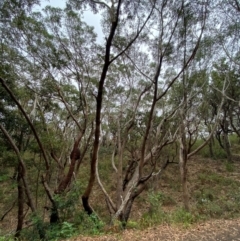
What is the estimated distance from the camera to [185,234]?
15.6 ft

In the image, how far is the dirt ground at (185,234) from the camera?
4.52 metres

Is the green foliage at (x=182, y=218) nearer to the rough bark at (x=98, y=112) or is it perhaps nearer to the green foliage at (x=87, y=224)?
Answer: the green foliage at (x=87, y=224)

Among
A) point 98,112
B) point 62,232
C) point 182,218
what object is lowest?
point 62,232

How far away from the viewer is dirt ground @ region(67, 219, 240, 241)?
452 centimetres

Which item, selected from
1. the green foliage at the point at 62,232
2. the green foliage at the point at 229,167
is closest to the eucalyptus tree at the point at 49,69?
the green foliage at the point at 62,232

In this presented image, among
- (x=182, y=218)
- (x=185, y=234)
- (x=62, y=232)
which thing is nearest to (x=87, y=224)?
(x=62, y=232)

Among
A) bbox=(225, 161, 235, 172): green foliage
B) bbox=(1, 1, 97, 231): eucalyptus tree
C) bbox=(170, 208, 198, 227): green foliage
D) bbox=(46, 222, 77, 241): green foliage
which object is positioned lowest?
bbox=(46, 222, 77, 241): green foliage

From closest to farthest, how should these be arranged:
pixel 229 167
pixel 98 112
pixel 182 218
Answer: pixel 182 218, pixel 98 112, pixel 229 167

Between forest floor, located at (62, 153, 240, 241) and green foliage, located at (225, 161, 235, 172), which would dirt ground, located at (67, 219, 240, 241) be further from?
green foliage, located at (225, 161, 235, 172)

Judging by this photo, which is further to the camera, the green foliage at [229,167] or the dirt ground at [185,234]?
the green foliage at [229,167]

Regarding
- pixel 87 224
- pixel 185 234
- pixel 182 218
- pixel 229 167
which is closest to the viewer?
pixel 185 234

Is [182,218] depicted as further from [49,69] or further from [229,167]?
[229,167]

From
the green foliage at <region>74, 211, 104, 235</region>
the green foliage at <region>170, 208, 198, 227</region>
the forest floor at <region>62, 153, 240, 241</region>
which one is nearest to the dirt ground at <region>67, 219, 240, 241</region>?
the forest floor at <region>62, 153, 240, 241</region>

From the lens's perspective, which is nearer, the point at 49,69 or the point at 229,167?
the point at 49,69
